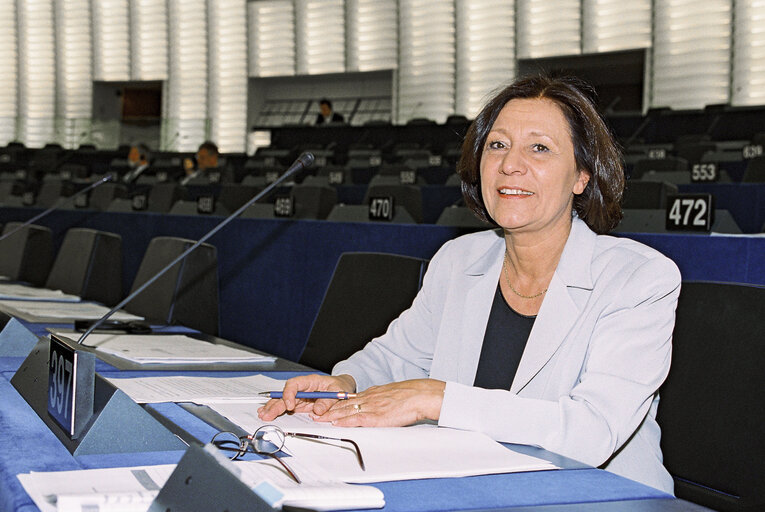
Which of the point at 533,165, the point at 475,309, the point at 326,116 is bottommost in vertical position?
the point at 475,309

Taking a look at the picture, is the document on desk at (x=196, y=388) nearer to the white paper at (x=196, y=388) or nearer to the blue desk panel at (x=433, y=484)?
the white paper at (x=196, y=388)

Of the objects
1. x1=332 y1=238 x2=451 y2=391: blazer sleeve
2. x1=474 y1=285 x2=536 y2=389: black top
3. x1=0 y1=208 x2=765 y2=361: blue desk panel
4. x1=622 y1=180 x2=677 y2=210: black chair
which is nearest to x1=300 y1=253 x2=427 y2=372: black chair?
x1=332 y1=238 x2=451 y2=391: blazer sleeve

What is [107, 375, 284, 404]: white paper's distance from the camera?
1.17m

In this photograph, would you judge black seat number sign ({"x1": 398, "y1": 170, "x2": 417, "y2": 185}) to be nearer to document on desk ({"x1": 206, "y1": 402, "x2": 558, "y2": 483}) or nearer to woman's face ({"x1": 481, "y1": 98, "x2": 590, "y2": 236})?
woman's face ({"x1": 481, "y1": 98, "x2": 590, "y2": 236})

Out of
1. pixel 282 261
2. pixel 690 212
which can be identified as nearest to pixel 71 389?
pixel 690 212

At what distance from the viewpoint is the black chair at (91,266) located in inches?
121

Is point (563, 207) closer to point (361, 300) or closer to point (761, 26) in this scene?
point (361, 300)

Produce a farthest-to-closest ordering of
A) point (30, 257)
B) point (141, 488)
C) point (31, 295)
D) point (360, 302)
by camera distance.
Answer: point (30, 257), point (31, 295), point (360, 302), point (141, 488)

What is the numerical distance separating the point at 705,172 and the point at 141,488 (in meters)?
4.26

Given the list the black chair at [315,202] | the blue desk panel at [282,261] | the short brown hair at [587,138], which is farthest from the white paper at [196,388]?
the black chair at [315,202]

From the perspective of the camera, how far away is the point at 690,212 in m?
2.40

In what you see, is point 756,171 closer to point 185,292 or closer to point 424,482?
point 185,292

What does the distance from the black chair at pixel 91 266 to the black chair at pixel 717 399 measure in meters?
2.24

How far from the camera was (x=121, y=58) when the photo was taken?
53.6 ft
